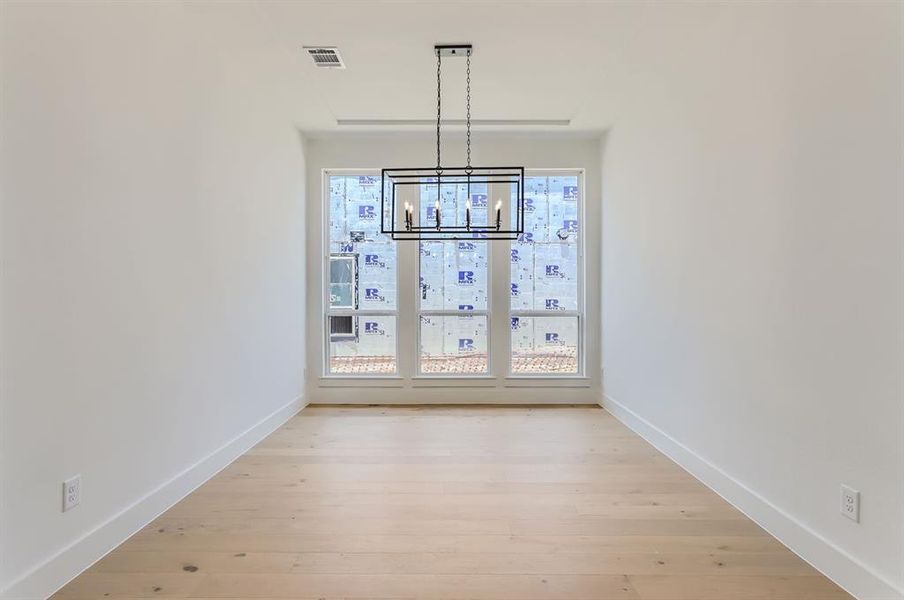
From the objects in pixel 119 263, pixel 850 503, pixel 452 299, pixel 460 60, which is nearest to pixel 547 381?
pixel 452 299

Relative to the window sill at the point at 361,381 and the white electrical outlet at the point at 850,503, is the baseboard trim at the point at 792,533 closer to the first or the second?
the white electrical outlet at the point at 850,503

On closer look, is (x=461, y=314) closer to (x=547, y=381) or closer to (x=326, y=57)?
(x=547, y=381)

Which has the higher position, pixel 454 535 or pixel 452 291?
pixel 452 291

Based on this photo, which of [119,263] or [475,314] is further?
[475,314]

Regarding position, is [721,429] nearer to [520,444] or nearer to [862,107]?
[520,444]

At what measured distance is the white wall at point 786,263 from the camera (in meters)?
1.71

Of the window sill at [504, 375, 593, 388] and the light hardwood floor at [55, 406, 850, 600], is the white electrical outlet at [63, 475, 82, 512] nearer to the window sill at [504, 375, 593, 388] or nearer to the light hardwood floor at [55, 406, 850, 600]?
the light hardwood floor at [55, 406, 850, 600]

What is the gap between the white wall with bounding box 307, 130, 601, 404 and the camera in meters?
5.01

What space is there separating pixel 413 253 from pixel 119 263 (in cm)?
324

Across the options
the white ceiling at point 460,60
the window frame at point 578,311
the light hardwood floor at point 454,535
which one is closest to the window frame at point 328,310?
the white ceiling at point 460,60

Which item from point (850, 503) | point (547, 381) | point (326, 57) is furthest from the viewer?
point (547, 381)

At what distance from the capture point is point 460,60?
10.8ft

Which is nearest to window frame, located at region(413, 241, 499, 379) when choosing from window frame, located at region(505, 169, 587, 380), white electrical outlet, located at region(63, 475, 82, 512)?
window frame, located at region(505, 169, 587, 380)

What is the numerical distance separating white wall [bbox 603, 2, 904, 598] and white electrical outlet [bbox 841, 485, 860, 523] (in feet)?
0.08
